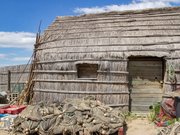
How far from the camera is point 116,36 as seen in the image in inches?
534

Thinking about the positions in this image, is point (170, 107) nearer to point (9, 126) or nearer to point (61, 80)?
point (61, 80)

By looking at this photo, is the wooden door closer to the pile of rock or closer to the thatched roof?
the thatched roof

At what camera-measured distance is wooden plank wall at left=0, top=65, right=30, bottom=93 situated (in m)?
18.5

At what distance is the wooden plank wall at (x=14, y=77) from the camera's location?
18491mm

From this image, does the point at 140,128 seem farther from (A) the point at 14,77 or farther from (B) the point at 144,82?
(A) the point at 14,77

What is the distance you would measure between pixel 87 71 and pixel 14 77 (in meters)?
7.11

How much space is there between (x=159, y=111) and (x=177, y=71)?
1.81 m

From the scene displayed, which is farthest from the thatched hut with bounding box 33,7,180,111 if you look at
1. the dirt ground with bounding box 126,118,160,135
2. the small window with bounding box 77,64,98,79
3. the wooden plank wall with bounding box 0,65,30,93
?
the wooden plank wall with bounding box 0,65,30,93

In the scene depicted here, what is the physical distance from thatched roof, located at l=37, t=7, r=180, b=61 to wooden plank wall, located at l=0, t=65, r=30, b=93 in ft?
12.0

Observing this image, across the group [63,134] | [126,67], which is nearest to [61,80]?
[126,67]

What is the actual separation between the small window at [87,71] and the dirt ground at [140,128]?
2.64 m

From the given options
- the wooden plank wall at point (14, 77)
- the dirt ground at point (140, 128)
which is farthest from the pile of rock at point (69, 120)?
the wooden plank wall at point (14, 77)

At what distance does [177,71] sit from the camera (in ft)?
40.8

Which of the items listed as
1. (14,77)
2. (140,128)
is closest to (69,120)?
(140,128)
